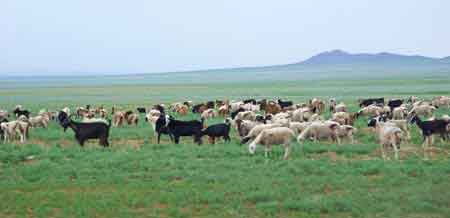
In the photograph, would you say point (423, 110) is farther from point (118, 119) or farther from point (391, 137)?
point (118, 119)

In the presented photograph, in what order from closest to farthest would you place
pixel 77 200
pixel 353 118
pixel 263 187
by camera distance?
1. pixel 77 200
2. pixel 263 187
3. pixel 353 118

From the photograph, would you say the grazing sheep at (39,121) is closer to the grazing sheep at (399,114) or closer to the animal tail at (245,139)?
the animal tail at (245,139)

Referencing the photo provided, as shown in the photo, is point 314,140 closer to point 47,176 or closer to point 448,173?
point 448,173

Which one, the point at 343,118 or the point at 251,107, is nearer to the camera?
the point at 343,118

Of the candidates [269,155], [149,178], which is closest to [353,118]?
[269,155]

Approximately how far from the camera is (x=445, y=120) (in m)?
16.7

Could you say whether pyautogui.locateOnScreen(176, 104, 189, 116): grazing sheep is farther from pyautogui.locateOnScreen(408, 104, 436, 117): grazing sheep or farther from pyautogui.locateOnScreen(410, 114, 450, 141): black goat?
pyautogui.locateOnScreen(410, 114, 450, 141): black goat

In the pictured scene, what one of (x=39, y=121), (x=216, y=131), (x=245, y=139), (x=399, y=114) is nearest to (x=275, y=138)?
(x=245, y=139)

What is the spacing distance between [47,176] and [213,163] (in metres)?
3.65

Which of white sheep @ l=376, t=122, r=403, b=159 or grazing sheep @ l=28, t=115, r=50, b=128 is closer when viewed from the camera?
white sheep @ l=376, t=122, r=403, b=159

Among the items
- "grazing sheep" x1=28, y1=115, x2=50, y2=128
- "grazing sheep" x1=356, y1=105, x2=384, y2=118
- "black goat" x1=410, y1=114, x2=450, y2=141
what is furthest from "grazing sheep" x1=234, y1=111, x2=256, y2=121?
"grazing sheep" x1=28, y1=115, x2=50, y2=128

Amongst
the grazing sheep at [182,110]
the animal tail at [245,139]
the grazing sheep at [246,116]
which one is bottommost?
the grazing sheep at [182,110]

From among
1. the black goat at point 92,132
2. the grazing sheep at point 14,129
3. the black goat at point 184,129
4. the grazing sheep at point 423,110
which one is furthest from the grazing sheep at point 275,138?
the grazing sheep at point 423,110

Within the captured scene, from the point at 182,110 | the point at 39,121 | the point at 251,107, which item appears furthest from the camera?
the point at 182,110
